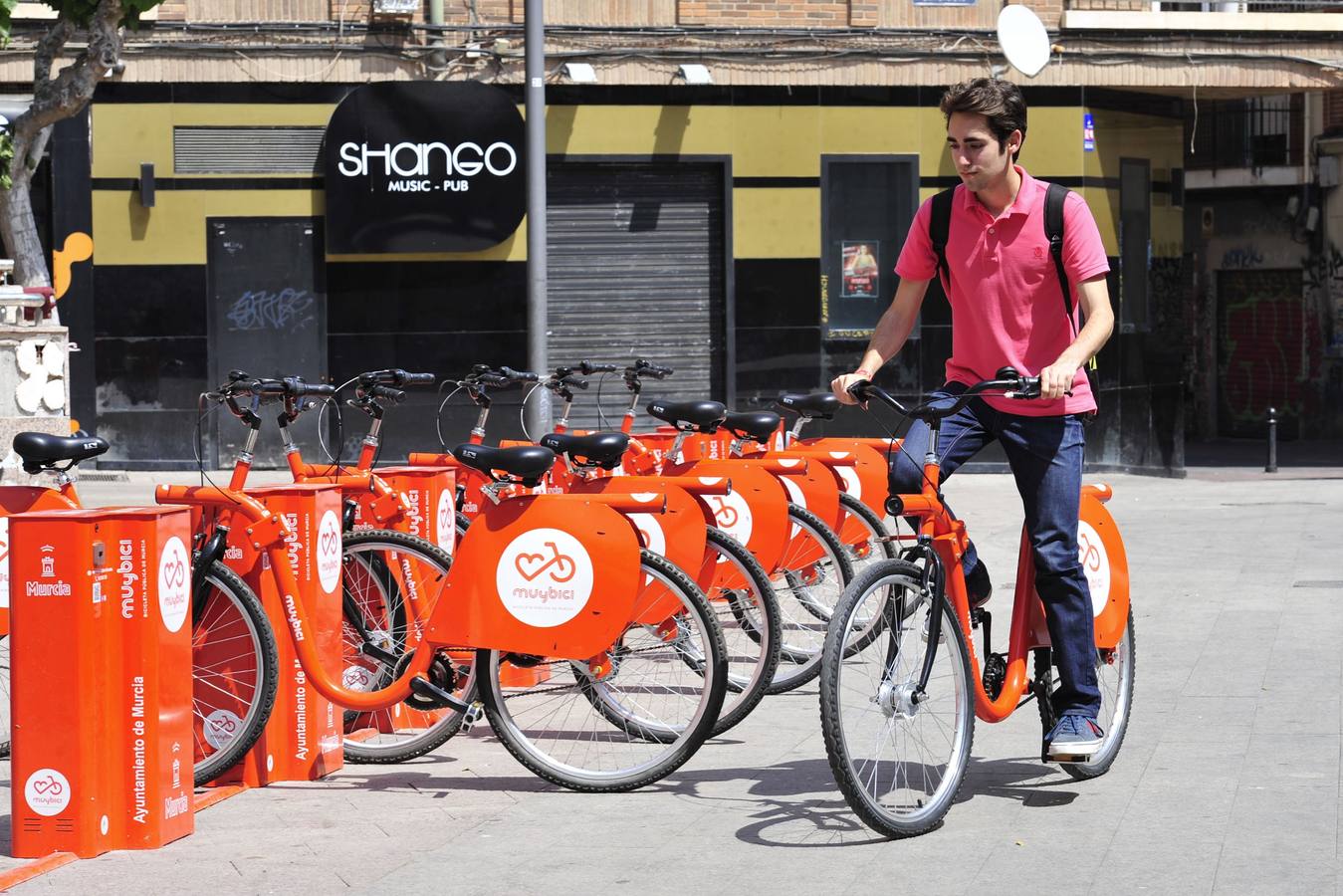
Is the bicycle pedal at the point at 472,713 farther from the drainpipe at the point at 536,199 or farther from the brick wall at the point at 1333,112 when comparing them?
the brick wall at the point at 1333,112

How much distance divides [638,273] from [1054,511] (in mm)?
13178

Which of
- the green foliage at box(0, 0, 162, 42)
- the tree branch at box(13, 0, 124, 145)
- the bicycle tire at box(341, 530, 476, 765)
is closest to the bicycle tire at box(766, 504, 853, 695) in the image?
the bicycle tire at box(341, 530, 476, 765)

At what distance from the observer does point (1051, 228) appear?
5660 mm

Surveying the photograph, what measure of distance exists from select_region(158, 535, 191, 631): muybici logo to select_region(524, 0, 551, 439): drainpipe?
798cm

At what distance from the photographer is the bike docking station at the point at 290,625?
609 centimetres

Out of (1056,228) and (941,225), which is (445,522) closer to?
(941,225)

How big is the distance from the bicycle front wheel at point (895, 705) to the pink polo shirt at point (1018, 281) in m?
0.80

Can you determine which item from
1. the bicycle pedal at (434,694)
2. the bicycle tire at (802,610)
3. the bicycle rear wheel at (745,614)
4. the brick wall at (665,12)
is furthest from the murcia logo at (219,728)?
the brick wall at (665,12)

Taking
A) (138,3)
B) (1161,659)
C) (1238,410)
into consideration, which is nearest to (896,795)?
(1161,659)

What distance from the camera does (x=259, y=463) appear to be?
60.0 feet

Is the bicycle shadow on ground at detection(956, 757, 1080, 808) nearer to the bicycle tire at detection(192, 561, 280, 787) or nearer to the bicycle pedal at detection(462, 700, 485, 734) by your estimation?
the bicycle pedal at detection(462, 700, 485, 734)

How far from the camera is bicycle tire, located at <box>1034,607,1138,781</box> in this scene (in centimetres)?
597

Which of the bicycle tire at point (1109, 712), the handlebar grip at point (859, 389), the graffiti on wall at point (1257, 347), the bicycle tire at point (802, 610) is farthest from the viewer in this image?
the graffiti on wall at point (1257, 347)

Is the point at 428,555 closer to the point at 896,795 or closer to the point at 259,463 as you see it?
the point at 896,795
